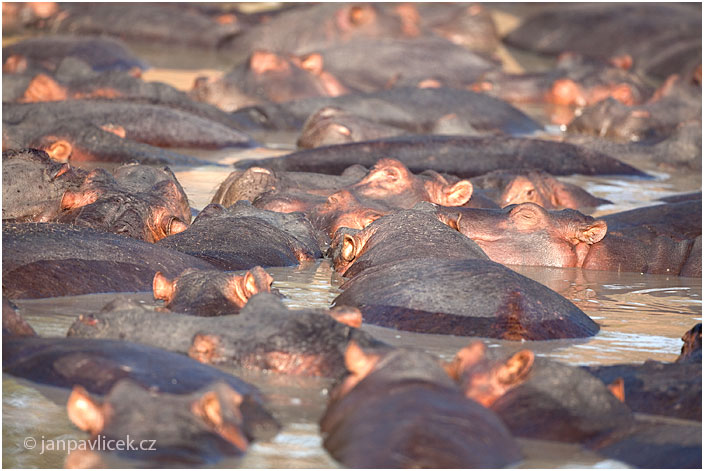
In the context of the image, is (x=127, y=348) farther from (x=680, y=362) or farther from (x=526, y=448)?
(x=680, y=362)

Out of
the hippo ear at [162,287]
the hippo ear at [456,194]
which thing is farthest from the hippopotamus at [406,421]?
the hippo ear at [456,194]

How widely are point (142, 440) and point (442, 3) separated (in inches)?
745

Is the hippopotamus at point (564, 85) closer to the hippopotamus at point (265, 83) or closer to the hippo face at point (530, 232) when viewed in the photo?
the hippopotamus at point (265, 83)

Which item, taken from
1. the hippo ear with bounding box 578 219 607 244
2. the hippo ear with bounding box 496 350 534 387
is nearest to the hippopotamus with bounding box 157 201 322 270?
the hippo ear with bounding box 578 219 607 244

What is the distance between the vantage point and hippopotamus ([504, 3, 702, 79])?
1833cm

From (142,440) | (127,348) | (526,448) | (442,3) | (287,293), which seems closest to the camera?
(142,440)

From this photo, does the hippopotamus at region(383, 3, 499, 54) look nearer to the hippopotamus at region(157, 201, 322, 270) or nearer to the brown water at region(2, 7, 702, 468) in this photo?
the brown water at region(2, 7, 702, 468)

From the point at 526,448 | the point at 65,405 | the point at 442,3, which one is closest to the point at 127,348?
the point at 65,405

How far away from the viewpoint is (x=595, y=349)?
5.00 m

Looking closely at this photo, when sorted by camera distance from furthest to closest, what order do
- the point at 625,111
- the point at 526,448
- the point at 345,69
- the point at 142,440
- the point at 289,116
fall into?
the point at 345,69 → the point at 625,111 → the point at 289,116 → the point at 526,448 → the point at 142,440

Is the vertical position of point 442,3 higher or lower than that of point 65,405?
lower

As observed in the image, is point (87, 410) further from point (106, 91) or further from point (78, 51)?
point (78, 51)

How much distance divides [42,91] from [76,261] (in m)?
6.17

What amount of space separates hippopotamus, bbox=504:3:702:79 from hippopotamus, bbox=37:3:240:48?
502 cm
